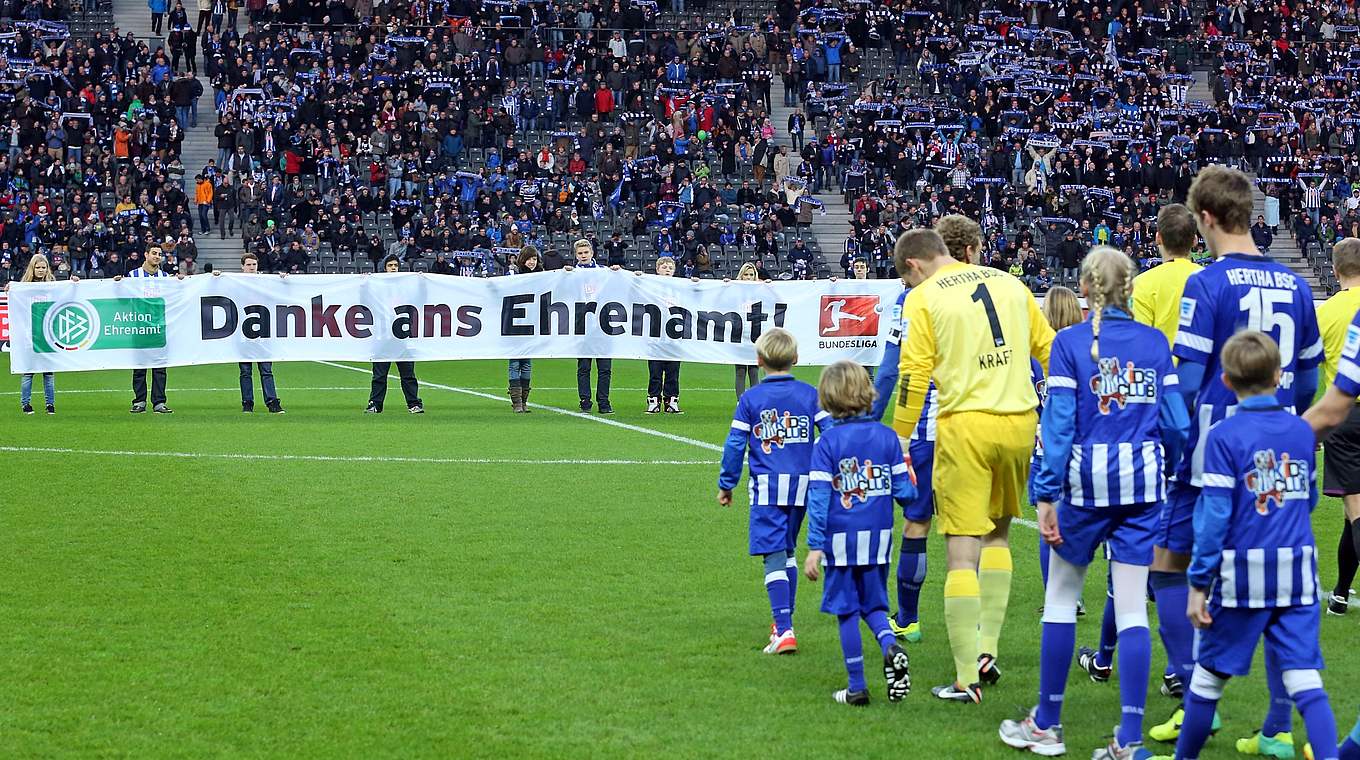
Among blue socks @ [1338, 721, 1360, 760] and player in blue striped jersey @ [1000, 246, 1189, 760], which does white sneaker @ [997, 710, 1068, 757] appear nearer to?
player in blue striped jersey @ [1000, 246, 1189, 760]

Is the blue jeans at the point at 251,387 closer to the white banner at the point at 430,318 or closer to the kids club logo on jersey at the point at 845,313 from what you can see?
the white banner at the point at 430,318

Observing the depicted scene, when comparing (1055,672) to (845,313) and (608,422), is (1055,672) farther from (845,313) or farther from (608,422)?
(845,313)

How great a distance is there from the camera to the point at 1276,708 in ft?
19.5

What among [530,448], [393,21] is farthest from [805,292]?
[393,21]

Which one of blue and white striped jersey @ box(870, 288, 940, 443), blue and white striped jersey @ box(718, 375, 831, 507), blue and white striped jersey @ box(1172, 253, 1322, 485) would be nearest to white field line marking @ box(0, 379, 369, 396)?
blue and white striped jersey @ box(718, 375, 831, 507)

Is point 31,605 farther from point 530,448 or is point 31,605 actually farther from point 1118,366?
point 530,448

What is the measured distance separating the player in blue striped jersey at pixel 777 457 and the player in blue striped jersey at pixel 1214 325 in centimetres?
195

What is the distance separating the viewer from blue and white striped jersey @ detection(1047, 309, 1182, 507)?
6.09 m

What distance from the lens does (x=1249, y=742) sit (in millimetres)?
6102

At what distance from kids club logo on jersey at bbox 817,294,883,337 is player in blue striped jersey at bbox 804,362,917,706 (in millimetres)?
13332

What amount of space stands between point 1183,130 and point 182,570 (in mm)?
41094

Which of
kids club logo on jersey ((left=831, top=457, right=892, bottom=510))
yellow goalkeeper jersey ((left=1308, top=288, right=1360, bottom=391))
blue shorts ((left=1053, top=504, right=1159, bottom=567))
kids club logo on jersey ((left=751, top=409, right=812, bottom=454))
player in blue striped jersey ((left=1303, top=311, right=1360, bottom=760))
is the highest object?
yellow goalkeeper jersey ((left=1308, top=288, right=1360, bottom=391))

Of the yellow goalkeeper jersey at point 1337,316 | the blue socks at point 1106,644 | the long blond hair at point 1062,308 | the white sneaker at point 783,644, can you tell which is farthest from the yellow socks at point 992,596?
the yellow goalkeeper jersey at point 1337,316

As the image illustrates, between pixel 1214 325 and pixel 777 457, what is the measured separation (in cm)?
233
